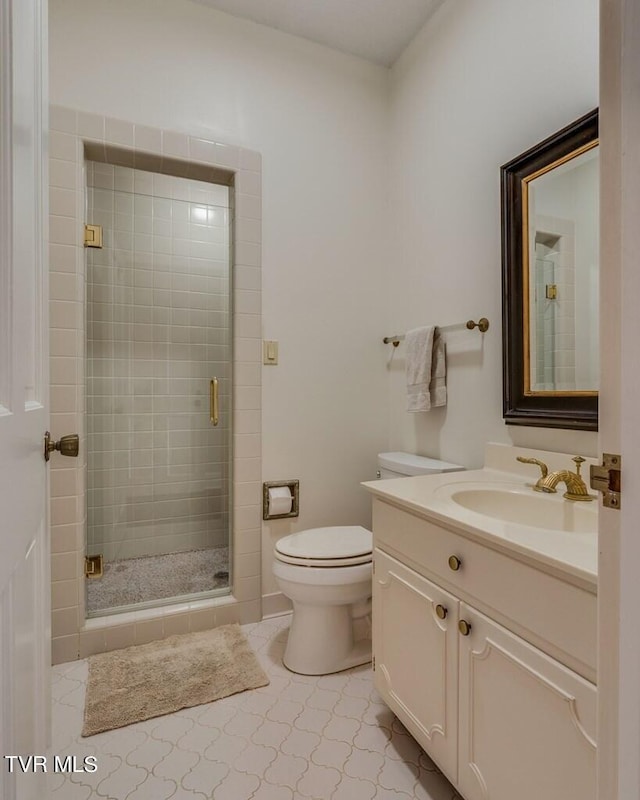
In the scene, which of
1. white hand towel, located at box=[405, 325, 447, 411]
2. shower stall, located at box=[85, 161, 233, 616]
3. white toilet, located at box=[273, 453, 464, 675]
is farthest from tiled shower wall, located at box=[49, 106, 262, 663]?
white hand towel, located at box=[405, 325, 447, 411]

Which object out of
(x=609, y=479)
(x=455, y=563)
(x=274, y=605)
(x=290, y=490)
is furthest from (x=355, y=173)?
(x=274, y=605)

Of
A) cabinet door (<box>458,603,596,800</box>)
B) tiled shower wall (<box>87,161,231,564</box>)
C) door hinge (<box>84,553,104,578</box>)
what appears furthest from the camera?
tiled shower wall (<box>87,161,231,564</box>)

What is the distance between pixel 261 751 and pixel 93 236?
1987 mm

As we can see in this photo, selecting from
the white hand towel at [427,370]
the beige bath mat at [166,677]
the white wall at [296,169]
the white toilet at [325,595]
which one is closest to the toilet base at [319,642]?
the white toilet at [325,595]

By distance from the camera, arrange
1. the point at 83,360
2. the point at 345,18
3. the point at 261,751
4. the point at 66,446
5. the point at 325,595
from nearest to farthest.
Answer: the point at 66,446 → the point at 261,751 → the point at 325,595 → the point at 83,360 → the point at 345,18

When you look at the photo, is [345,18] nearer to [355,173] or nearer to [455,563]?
[355,173]

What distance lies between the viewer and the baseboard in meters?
1.97

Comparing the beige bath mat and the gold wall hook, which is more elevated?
the gold wall hook

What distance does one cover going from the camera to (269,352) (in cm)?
197

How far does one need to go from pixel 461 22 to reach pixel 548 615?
85.8 inches

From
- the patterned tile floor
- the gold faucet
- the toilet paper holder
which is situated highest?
the gold faucet

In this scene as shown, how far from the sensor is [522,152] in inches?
57.9

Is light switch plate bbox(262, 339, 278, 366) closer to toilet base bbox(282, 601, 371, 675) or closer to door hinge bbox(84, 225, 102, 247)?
door hinge bbox(84, 225, 102, 247)

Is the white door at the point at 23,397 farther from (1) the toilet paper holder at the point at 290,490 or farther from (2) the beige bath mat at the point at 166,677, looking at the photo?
(1) the toilet paper holder at the point at 290,490
